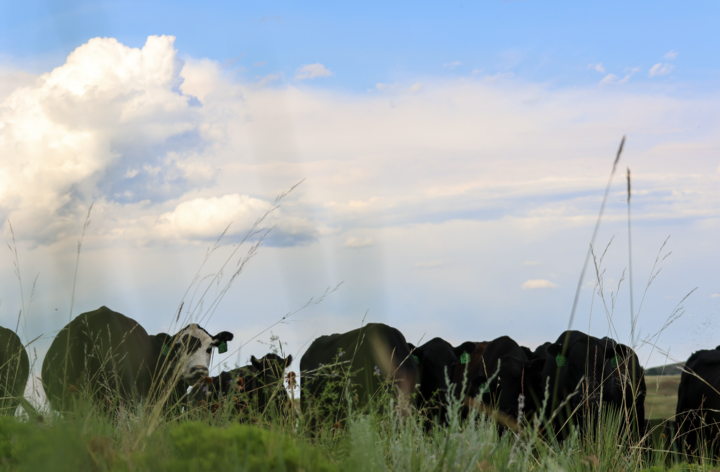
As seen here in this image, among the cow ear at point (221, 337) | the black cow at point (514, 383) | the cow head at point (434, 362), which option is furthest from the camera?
the cow head at point (434, 362)

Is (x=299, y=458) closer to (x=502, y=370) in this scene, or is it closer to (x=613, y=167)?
(x=613, y=167)

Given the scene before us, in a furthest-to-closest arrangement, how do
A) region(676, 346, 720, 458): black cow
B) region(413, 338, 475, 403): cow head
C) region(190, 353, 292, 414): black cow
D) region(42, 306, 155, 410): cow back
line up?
region(413, 338, 475, 403): cow head → region(676, 346, 720, 458): black cow → region(42, 306, 155, 410): cow back → region(190, 353, 292, 414): black cow

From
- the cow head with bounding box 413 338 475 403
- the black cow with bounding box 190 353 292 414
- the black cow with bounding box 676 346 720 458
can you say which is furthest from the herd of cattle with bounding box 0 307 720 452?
the black cow with bounding box 190 353 292 414

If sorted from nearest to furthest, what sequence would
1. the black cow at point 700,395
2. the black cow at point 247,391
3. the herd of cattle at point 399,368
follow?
the black cow at point 247,391 < the herd of cattle at point 399,368 < the black cow at point 700,395

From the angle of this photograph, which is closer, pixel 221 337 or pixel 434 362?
pixel 221 337

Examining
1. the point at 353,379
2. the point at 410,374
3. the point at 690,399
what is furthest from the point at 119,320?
the point at 690,399

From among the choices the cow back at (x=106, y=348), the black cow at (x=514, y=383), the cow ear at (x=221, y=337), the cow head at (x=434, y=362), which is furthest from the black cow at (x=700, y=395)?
the cow back at (x=106, y=348)

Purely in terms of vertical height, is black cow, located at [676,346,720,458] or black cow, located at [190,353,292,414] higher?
black cow, located at [190,353,292,414]

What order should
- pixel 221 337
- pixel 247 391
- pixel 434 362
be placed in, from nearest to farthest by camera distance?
pixel 247 391 < pixel 221 337 < pixel 434 362

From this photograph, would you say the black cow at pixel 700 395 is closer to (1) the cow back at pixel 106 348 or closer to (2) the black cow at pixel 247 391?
(2) the black cow at pixel 247 391

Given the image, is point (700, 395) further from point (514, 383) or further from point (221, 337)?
point (221, 337)

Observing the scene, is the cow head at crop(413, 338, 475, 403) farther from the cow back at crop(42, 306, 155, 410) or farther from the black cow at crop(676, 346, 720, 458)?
the cow back at crop(42, 306, 155, 410)

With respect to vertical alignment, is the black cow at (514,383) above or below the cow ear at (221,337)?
below

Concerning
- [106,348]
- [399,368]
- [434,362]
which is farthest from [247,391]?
[434,362]
